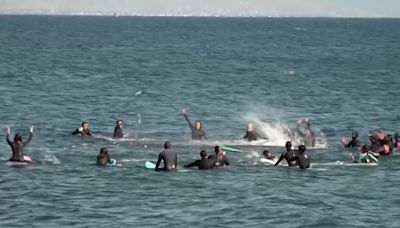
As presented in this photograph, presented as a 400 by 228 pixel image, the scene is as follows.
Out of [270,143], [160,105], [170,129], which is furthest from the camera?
[160,105]

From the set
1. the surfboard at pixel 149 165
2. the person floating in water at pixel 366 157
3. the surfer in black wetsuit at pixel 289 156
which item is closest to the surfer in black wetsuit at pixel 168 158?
the surfboard at pixel 149 165

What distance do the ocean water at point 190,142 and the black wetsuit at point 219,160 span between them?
1.32ft

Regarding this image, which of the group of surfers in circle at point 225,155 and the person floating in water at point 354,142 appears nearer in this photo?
the group of surfers in circle at point 225,155

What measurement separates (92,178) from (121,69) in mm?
71012

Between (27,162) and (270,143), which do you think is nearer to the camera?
(27,162)

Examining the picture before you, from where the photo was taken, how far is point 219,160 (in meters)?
39.9

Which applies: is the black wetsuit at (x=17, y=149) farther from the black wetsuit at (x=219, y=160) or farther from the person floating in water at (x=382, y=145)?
the person floating in water at (x=382, y=145)

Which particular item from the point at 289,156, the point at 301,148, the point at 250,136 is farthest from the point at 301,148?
the point at 250,136

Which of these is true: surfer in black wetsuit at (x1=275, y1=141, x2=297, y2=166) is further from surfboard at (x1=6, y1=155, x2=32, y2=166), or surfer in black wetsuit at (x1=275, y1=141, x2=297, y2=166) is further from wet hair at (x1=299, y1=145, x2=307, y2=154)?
surfboard at (x1=6, y1=155, x2=32, y2=166)

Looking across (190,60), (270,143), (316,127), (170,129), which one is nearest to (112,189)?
(270,143)

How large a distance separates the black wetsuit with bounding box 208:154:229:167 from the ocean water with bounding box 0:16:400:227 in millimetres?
402

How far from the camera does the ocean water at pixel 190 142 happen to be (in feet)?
106

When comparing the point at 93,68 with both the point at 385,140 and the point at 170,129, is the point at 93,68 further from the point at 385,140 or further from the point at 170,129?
the point at 385,140

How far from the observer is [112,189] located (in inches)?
1403
